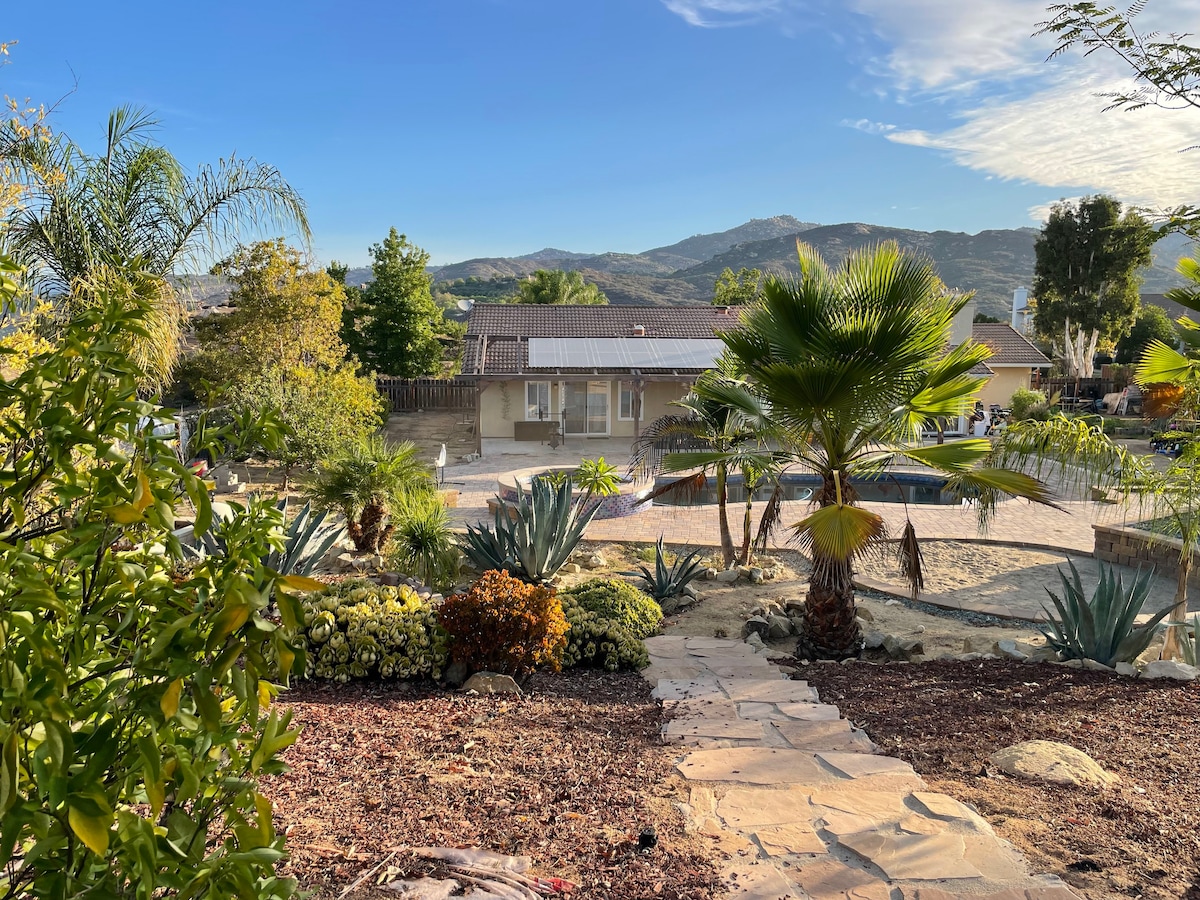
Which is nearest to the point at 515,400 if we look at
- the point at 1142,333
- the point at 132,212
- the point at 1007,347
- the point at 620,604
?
the point at 132,212

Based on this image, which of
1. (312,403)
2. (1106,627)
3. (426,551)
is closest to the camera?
(1106,627)

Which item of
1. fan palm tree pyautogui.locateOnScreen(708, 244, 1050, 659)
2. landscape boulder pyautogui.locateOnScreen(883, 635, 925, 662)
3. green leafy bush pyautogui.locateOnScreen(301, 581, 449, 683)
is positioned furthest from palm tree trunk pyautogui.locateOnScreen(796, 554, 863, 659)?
green leafy bush pyautogui.locateOnScreen(301, 581, 449, 683)

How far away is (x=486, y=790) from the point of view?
3697 mm

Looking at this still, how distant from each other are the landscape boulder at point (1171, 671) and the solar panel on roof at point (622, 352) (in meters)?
18.9

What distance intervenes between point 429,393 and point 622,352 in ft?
34.6

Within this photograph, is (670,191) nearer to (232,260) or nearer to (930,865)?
(232,260)

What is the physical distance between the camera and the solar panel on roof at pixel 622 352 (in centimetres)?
2498

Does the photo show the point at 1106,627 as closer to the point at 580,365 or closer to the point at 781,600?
the point at 781,600

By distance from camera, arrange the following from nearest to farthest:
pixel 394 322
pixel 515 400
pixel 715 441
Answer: pixel 715 441
pixel 515 400
pixel 394 322

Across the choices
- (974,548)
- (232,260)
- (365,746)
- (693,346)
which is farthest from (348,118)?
(365,746)

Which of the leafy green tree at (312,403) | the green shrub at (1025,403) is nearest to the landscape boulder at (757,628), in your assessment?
the leafy green tree at (312,403)

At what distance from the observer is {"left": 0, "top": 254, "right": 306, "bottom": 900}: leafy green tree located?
3.57 feet

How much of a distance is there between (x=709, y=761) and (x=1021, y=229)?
15020 cm

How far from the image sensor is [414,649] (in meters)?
5.68
